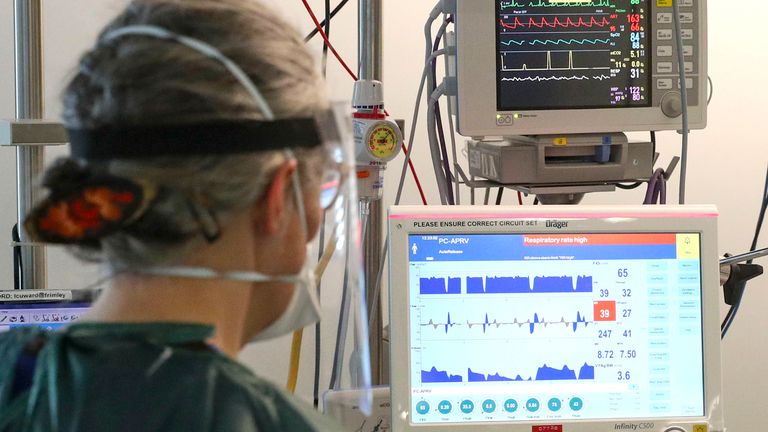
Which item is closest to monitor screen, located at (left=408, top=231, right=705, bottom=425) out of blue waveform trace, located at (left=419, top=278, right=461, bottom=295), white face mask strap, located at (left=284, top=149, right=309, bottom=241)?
blue waveform trace, located at (left=419, top=278, right=461, bottom=295)

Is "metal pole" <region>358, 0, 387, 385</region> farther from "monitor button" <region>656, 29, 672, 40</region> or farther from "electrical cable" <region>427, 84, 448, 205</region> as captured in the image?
"monitor button" <region>656, 29, 672, 40</region>

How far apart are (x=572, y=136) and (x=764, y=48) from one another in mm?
1443

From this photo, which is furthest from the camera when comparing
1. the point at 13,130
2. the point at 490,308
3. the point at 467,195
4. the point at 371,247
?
the point at 467,195

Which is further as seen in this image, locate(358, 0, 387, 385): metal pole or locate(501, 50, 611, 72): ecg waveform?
locate(358, 0, 387, 385): metal pole

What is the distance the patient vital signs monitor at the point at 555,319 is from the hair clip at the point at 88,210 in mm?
618

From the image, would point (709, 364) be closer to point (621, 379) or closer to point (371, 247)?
point (621, 379)

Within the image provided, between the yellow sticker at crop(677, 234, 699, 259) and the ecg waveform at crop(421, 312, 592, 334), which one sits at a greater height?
the yellow sticker at crop(677, 234, 699, 259)

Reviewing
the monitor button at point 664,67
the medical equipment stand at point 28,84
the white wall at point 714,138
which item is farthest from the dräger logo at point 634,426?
the white wall at point 714,138

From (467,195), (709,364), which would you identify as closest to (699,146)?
(467,195)

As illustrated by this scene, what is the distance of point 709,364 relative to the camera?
1477mm

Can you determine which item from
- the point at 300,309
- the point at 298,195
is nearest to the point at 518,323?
the point at 300,309

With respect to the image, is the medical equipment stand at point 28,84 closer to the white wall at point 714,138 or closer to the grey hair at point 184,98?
the grey hair at point 184,98

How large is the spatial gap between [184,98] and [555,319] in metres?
0.77

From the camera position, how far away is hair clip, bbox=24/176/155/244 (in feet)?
2.85
